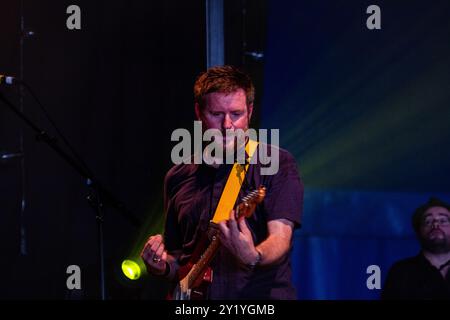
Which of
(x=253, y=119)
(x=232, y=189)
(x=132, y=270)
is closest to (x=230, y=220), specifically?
(x=232, y=189)

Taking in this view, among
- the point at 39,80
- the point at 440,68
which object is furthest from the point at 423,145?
the point at 39,80

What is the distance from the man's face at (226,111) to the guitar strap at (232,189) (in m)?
0.10

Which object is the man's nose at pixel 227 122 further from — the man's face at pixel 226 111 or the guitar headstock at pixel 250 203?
the guitar headstock at pixel 250 203

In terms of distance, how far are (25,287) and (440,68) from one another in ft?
10.3

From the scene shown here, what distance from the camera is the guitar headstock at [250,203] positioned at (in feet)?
10.0

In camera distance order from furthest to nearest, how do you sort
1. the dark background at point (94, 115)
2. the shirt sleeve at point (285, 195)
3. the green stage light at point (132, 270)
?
the dark background at point (94, 115) < the green stage light at point (132, 270) < the shirt sleeve at point (285, 195)

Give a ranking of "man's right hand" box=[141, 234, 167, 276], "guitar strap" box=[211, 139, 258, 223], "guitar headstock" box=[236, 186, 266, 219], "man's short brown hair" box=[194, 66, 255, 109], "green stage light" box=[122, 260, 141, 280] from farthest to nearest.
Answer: "green stage light" box=[122, 260, 141, 280]
"man's short brown hair" box=[194, 66, 255, 109]
"man's right hand" box=[141, 234, 167, 276]
"guitar strap" box=[211, 139, 258, 223]
"guitar headstock" box=[236, 186, 266, 219]

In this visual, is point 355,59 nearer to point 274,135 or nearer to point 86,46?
point 274,135

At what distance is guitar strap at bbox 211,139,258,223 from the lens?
11.0ft

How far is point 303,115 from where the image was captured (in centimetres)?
490

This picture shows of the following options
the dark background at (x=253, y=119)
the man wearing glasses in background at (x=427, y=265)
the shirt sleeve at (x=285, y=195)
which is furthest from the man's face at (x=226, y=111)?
the man wearing glasses in background at (x=427, y=265)

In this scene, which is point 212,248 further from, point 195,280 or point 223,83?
point 223,83

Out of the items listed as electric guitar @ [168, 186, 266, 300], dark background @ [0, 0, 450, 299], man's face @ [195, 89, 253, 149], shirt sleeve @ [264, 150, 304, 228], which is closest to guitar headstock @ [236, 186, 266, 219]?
electric guitar @ [168, 186, 266, 300]
